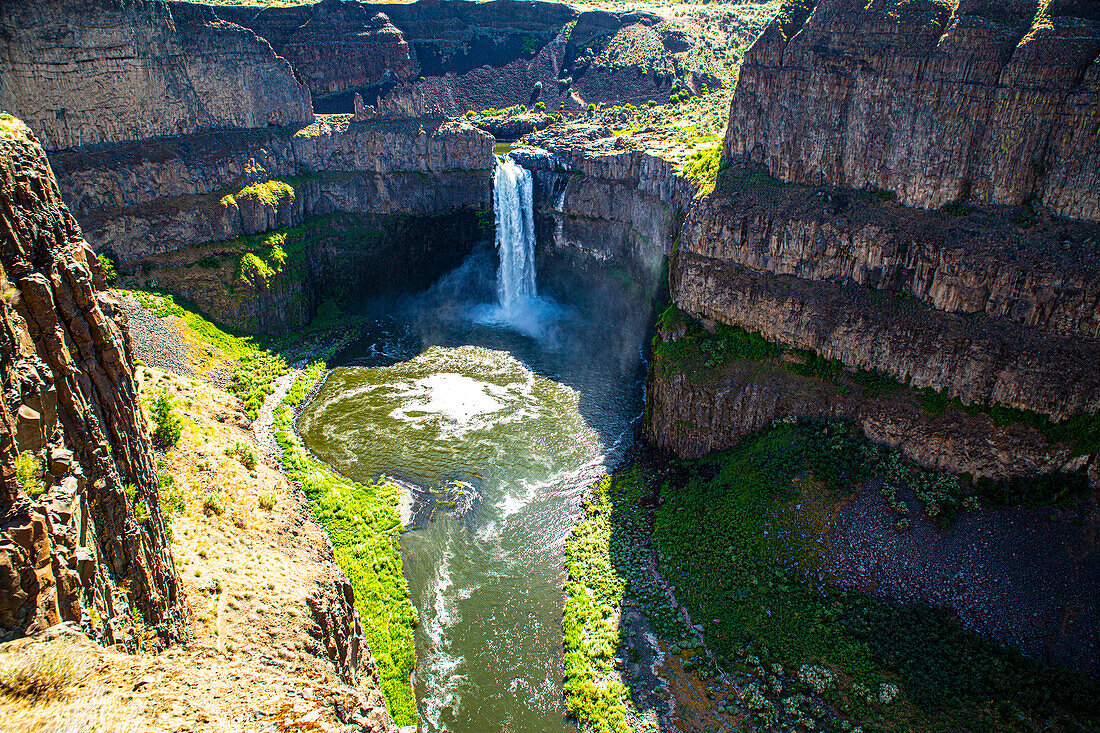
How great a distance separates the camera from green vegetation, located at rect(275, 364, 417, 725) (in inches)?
1115

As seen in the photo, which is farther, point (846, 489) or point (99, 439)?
point (846, 489)

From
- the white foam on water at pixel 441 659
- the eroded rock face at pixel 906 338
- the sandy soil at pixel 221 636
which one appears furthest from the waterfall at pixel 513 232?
the white foam on water at pixel 441 659

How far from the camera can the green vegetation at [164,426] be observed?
30312mm

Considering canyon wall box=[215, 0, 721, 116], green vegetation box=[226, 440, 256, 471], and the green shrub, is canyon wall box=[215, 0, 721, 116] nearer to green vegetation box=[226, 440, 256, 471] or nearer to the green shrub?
green vegetation box=[226, 440, 256, 471]

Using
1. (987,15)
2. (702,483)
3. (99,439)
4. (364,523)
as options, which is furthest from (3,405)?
(987,15)

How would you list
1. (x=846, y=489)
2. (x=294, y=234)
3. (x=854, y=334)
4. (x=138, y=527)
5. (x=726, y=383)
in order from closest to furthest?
(x=138, y=527)
(x=846, y=489)
(x=854, y=334)
(x=726, y=383)
(x=294, y=234)

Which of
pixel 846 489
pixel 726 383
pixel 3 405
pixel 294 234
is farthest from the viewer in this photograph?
pixel 294 234

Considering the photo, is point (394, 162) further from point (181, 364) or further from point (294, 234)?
point (181, 364)

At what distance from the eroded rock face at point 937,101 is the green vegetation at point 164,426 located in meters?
32.7

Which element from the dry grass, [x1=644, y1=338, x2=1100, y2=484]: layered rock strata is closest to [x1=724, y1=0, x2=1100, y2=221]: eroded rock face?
[x1=644, y1=338, x2=1100, y2=484]: layered rock strata

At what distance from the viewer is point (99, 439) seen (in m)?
17.1

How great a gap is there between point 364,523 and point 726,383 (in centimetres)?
1992

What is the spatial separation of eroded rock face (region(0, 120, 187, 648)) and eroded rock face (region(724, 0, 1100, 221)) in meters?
33.4

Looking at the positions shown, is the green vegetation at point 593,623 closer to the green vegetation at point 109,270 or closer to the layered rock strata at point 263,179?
the layered rock strata at point 263,179
